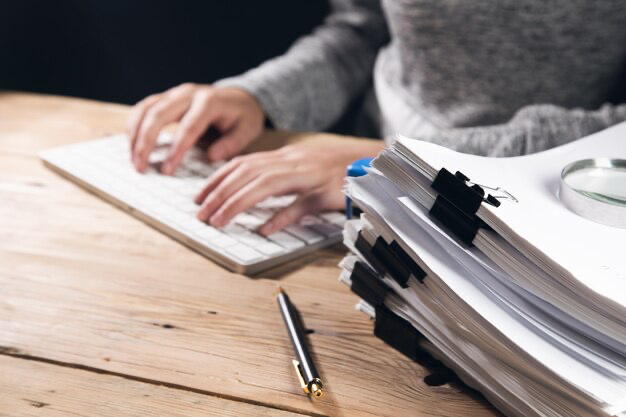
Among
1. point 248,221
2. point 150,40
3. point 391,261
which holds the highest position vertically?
point 391,261

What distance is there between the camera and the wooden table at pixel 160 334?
474 mm

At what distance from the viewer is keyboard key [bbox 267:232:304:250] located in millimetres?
678

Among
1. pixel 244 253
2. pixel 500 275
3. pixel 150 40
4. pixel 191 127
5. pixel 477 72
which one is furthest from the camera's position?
pixel 150 40

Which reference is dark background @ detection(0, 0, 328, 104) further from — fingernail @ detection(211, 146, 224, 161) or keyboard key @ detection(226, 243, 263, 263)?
keyboard key @ detection(226, 243, 263, 263)

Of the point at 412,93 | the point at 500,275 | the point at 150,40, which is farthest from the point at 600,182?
the point at 150,40

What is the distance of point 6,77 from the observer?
1.61 m

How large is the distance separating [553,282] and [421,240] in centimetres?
10

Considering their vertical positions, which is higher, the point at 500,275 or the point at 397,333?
the point at 500,275

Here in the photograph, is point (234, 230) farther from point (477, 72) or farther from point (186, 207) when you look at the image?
point (477, 72)

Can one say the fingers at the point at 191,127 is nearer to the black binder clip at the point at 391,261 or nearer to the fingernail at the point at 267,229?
the fingernail at the point at 267,229

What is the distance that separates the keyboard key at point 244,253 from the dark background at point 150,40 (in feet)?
3.60

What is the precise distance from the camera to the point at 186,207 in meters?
0.75

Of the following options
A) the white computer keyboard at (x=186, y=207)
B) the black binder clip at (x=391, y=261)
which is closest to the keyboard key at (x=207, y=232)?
the white computer keyboard at (x=186, y=207)

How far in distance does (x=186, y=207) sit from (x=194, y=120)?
0.66ft
